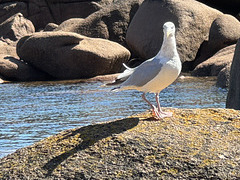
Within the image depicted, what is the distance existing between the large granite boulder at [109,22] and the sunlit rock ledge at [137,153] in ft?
63.7

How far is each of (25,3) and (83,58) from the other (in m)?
13.1

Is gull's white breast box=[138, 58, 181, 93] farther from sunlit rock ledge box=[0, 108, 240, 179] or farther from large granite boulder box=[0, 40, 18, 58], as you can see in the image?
large granite boulder box=[0, 40, 18, 58]

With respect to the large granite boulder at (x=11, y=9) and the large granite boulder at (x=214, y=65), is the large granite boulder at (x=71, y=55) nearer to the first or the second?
the large granite boulder at (x=214, y=65)

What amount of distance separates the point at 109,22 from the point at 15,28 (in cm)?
771

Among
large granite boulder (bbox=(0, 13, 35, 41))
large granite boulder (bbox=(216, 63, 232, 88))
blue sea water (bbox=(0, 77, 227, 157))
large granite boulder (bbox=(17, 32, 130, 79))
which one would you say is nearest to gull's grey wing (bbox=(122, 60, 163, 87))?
blue sea water (bbox=(0, 77, 227, 157))

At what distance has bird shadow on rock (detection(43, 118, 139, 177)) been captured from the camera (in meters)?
4.64

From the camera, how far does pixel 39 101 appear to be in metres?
14.9

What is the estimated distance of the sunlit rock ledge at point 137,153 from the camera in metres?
4.43

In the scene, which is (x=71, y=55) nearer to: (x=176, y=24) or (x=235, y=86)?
(x=176, y=24)

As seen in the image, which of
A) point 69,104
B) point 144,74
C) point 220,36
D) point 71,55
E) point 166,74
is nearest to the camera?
point 166,74

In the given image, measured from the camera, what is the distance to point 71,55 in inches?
829

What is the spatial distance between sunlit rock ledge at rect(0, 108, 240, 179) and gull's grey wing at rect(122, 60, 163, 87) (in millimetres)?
485

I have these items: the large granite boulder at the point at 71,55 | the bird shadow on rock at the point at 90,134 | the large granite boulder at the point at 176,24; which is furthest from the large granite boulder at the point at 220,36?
the bird shadow on rock at the point at 90,134

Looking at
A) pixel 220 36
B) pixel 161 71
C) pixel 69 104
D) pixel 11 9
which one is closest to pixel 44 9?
pixel 11 9
